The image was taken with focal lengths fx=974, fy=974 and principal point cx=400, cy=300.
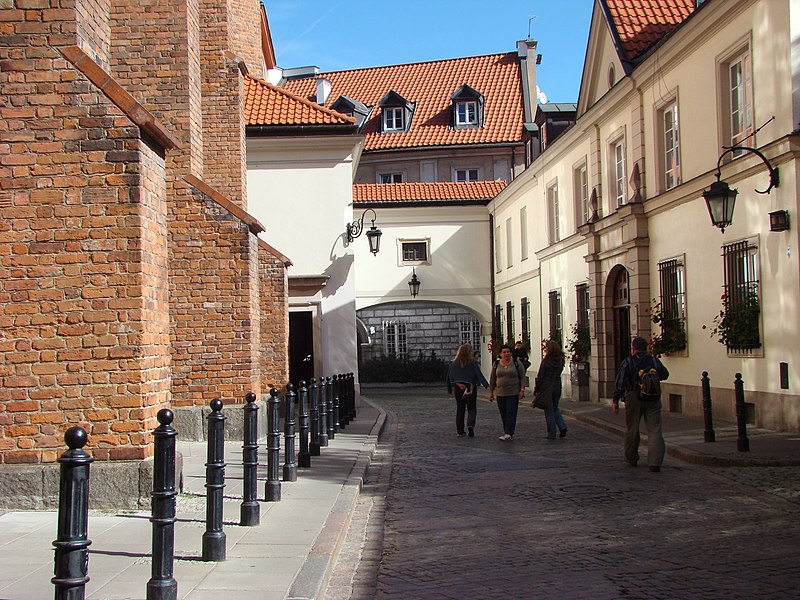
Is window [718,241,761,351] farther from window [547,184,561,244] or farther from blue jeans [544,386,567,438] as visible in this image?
window [547,184,561,244]

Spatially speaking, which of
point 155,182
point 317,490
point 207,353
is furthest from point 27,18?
point 207,353

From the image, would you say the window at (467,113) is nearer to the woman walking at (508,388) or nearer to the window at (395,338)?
the window at (395,338)

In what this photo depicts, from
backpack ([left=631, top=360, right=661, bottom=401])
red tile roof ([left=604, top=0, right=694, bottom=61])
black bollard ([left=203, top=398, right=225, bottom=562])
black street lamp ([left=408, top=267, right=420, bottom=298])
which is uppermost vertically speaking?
red tile roof ([left=604, top=0, right=694, bottom=61])

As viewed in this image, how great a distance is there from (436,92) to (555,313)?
25.1 metres

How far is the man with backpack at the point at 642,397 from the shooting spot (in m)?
11.8

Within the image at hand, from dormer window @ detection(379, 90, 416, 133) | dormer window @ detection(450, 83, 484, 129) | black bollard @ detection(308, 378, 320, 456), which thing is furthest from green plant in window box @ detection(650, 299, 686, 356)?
dormer window @ detection(379, 90, 416, 133)

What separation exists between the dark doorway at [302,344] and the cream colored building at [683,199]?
7.18 m

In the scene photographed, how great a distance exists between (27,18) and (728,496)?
7.90 metres

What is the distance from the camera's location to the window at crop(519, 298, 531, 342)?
33550mm

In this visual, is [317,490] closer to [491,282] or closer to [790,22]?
[790,22]

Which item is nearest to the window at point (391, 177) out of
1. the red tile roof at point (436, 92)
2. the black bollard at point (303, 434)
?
the red tile roof at point (436, 92)

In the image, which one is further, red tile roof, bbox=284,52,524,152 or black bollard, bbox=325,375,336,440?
red tile roof, bbox=284,52,524,152

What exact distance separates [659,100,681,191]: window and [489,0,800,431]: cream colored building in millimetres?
41

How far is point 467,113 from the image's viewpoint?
164ft
